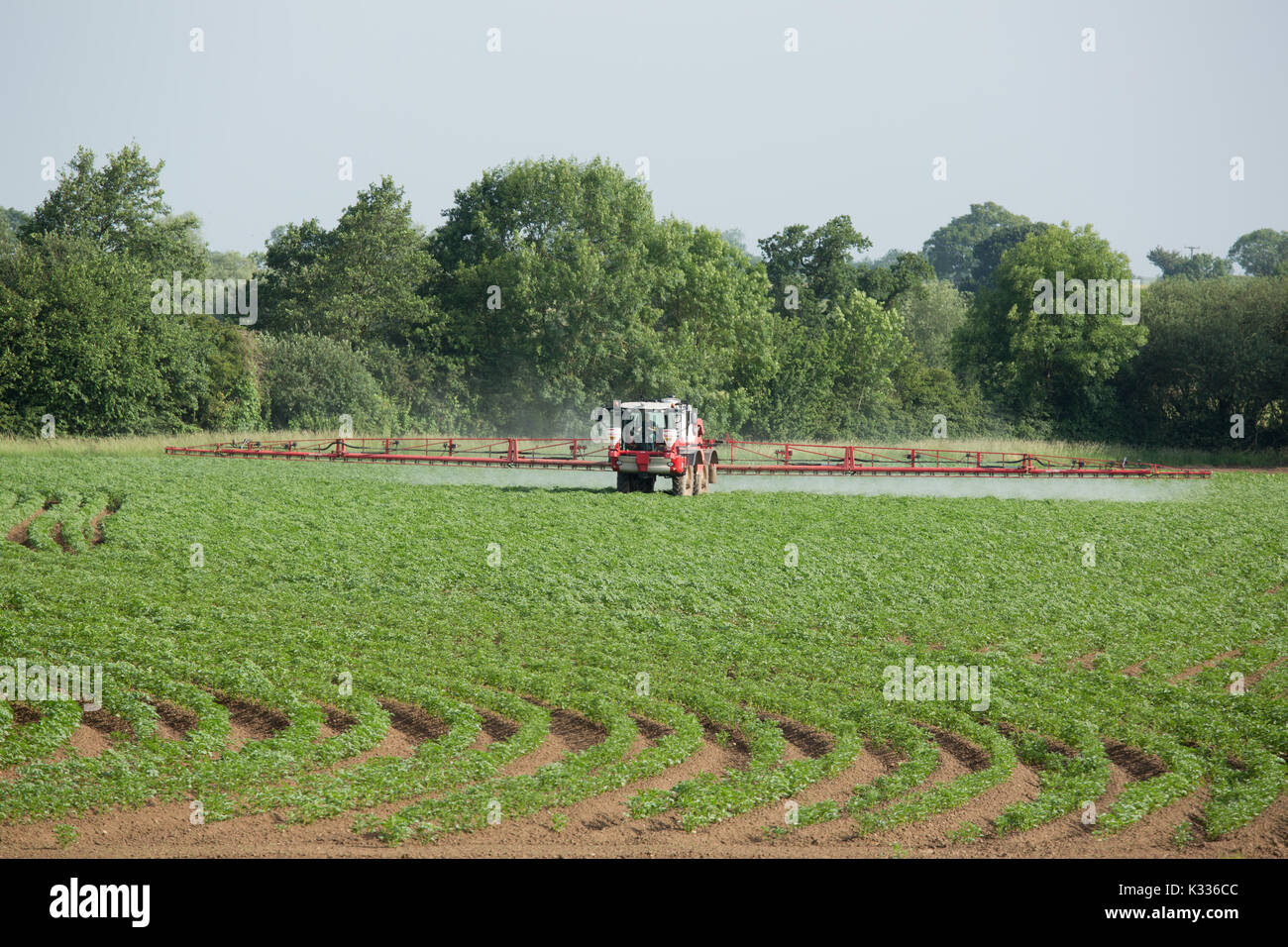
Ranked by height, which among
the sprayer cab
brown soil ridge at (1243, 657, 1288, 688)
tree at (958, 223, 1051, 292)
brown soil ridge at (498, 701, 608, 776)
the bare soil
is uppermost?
tree at (958, 223, 1051, 292)

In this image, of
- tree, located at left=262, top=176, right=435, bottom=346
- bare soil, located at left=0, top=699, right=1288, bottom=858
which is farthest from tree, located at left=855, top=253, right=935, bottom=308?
bare soil, located at left=0, top=699, right=1288, bottom=858

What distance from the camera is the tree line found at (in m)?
57.0

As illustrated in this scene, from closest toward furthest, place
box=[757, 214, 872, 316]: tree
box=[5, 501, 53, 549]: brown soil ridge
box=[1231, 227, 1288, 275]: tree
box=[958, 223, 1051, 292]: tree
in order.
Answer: box=[5, 501, 53, 549]: brown soil ridge < box=[757, 214, 872, 316]: tree < box=[958, 223, 1051, 292]: tree < box=[1231, 227, 1288, 275]: tree

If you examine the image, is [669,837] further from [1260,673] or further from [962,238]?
[962,238]

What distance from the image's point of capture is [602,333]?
6091cm

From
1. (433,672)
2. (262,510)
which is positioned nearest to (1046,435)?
(262,510)

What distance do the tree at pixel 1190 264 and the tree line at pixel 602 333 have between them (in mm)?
75210

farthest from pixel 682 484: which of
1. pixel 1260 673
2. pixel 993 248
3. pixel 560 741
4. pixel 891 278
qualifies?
pixel 993 248

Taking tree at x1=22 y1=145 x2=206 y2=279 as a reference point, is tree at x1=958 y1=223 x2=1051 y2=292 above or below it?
above

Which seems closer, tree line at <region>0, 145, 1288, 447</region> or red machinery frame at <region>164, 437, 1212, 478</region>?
red machinery frame at <region>164, 437, 1212, 478</region>

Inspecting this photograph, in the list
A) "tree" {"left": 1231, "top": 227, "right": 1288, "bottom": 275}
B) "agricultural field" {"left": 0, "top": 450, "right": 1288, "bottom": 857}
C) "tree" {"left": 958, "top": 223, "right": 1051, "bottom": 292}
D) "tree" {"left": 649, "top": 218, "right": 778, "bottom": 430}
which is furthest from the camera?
"tree" {"left": 1231, "top": 227, "right": 1288, "bottom": 275}

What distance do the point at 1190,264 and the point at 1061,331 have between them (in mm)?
88801

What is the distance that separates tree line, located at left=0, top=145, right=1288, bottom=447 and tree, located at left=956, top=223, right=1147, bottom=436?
0.13m

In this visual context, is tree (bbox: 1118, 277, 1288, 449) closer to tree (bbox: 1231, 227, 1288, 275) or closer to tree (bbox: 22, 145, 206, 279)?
tree (bbox: 22, 145, 206, 279)
